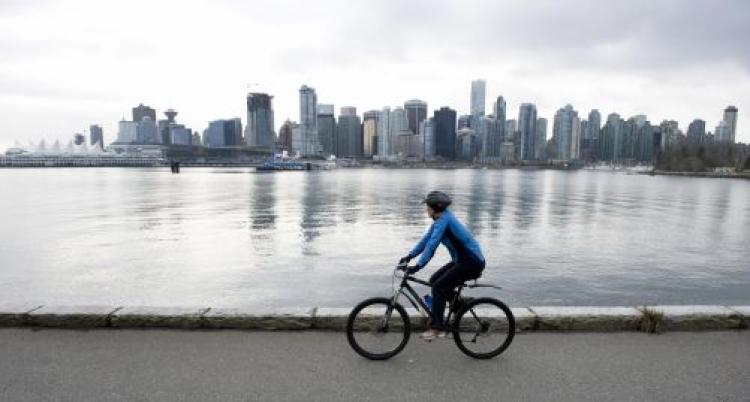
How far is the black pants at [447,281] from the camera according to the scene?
6039 millimetres

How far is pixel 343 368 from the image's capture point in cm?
567

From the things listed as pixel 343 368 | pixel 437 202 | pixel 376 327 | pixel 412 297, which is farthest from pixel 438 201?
pixel 343 368

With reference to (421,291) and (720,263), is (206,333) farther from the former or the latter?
(720,263)

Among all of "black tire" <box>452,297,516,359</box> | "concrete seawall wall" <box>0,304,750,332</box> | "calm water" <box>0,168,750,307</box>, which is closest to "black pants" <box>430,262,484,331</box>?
"black tire" <box>452,297,516,359</box>

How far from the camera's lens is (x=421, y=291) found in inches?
505

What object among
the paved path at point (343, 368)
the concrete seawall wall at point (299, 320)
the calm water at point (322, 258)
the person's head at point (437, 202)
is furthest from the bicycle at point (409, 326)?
the calm water at point (322, 258)

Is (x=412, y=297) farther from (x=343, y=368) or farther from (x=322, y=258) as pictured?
(x=322, y=258)

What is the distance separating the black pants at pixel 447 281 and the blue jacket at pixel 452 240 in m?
0.09

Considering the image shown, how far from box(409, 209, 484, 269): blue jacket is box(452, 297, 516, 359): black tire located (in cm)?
60

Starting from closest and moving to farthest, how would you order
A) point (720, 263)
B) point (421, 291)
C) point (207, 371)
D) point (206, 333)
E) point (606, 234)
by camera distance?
point (207, 371)
point (206, 333)
point (421, 291)
point (720, 263)
point (606, 234)

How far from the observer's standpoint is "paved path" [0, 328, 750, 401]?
16.7 ft

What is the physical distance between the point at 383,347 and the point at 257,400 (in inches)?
69.8

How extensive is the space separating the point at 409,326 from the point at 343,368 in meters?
0.99

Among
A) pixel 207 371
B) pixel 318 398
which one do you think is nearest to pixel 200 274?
pixel 207 371
